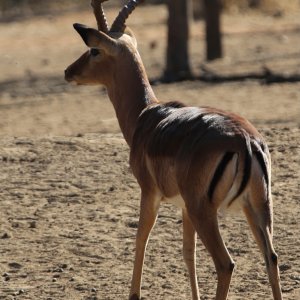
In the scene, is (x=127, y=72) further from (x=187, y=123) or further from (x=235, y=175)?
(x=235, y=175)

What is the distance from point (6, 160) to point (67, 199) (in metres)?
1.47

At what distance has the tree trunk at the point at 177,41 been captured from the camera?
18766mm

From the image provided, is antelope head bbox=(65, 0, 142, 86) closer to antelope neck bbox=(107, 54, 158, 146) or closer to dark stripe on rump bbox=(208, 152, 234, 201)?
antelope neck bbox=(107, 54, 158, 146)

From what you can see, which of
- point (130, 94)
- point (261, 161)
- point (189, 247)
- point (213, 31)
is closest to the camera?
point (261, 161)

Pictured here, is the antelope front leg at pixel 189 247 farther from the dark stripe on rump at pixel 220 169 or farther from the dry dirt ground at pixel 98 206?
the dark stripe on rump at pixel 220 169

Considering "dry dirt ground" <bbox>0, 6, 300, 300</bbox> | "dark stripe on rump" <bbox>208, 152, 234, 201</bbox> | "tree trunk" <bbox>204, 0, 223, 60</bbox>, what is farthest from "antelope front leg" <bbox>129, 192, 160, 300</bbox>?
"tree trunk" <bbox>204, 0, 223, 60</bbox>

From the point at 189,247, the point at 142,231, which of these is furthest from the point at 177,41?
the point at 142,231

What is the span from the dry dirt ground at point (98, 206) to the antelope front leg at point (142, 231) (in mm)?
201

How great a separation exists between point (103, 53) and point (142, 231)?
1.57 metres

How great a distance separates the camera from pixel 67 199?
374 inches

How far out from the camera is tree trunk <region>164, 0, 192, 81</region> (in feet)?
61.6

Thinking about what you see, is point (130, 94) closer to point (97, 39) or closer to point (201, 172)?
point (97, 39)

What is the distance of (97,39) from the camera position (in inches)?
296

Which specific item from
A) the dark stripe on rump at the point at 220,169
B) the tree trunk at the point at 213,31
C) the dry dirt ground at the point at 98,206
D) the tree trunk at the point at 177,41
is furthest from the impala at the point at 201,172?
the tree trunk at the point at 213,31
